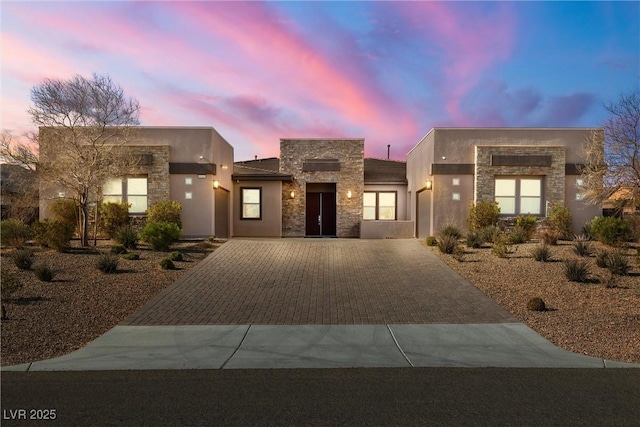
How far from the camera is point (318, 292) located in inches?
476

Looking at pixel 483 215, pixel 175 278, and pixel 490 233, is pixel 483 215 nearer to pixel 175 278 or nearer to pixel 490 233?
pixel 490 233

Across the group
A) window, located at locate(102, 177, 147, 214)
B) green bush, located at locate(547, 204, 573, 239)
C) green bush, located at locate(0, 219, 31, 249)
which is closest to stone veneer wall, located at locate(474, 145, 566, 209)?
green bush, located at locate(547, 204, 573, 239)

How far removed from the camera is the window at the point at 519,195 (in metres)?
21.1

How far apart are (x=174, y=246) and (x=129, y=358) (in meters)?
11.2

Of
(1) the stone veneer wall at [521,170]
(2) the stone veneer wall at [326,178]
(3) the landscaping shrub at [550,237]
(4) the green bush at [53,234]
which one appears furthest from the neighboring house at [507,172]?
(4) the green bush at [53,234]

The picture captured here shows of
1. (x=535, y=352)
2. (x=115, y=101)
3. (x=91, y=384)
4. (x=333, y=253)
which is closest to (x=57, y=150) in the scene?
(x=115, y=101)

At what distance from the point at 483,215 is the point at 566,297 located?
29.7 ft

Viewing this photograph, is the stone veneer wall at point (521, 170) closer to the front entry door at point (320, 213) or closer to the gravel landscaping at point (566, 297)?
the gravel landscaping at point (566, 297)

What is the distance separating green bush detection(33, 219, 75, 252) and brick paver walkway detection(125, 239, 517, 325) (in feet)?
15.8

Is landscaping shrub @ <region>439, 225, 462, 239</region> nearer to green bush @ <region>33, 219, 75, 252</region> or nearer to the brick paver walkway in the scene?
the brick paver walkway

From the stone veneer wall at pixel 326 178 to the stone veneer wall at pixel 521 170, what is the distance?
262 inches

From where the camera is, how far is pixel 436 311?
10469mm

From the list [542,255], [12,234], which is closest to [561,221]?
[542,255]

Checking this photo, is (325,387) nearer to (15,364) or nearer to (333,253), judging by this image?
(15,364)
